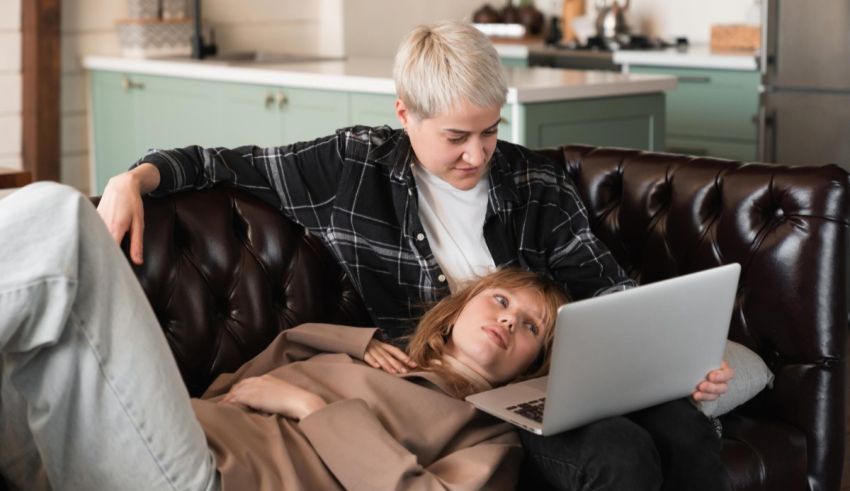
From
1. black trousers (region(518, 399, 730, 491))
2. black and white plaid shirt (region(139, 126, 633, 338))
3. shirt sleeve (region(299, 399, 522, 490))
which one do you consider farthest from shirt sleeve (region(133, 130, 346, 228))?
black trousers (region(518, 399, 730, 491))

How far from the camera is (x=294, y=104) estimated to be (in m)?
4.29

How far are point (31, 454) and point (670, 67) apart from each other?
3.94 meters

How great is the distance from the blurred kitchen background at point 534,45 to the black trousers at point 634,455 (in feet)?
9.23

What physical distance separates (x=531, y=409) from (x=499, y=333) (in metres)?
0.21

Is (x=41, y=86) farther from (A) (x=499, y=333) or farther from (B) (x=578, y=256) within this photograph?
(A) (x=499, y=333)

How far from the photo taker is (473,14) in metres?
6.18

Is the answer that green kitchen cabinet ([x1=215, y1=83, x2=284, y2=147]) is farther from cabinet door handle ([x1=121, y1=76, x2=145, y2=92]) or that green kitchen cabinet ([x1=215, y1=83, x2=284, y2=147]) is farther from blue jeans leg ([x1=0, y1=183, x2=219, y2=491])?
blue jeans leg ([x1=0, y1=183, x2=219, y2=491])

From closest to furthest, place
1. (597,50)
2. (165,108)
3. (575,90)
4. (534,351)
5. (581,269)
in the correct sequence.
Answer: (534,351) → (581,269) → (575,90) → (165,108) → (597,50)

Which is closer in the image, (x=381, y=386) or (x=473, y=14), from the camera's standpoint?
(x=381, y=386)

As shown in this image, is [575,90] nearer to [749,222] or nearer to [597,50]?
[749,222]

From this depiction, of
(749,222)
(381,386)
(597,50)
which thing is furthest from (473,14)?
(381,386)

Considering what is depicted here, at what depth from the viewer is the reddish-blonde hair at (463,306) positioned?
7.14 ft

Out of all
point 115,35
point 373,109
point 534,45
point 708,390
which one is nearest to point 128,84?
point 115,35

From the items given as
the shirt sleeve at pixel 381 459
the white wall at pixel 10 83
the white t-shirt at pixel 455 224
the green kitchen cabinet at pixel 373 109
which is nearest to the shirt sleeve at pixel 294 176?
the white t-shirt at pixel 455 224
